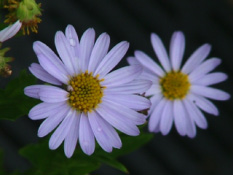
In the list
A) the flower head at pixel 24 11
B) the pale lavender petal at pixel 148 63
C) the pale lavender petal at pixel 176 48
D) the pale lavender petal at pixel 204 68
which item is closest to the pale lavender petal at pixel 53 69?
the flower head at pixel 24 11

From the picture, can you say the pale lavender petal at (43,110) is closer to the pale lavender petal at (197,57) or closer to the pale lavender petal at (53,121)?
the pale lavender petal at (53,121)

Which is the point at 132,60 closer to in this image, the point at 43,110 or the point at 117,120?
the point at 117,120

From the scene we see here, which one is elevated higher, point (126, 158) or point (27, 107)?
point (27, 107)

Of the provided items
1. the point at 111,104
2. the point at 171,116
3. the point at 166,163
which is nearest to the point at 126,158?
the point at 166,163

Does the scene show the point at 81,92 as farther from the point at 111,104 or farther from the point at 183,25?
the point at 183,25

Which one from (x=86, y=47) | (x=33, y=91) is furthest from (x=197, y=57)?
(x=33, y=91)

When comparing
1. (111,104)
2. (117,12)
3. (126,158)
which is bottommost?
(126,158)

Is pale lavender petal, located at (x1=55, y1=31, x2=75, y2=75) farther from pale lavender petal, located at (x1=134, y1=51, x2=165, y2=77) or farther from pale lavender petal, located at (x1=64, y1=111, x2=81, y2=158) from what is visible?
pale lavender petal, located at (x1=134, y1=51, x2=165, y2=77)

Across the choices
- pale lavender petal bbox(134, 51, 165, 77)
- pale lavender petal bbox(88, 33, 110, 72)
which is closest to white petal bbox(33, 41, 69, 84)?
pale lavender petal bbox(88, 33, 110, 72)
